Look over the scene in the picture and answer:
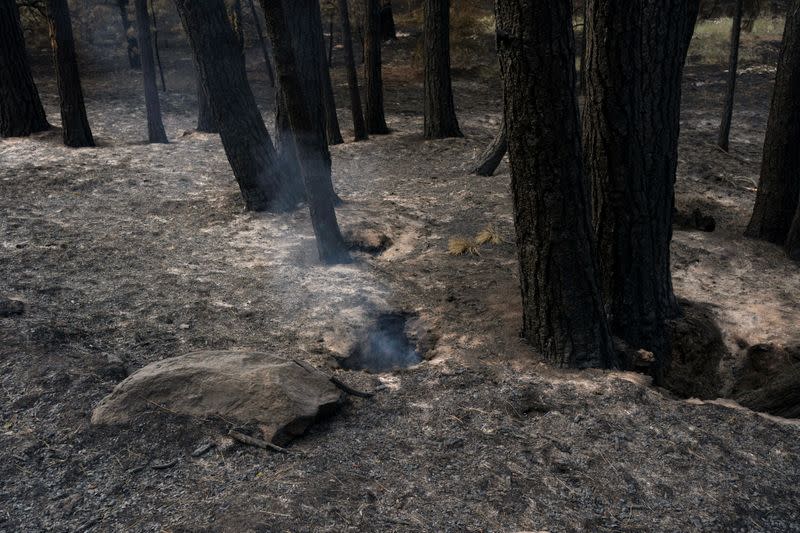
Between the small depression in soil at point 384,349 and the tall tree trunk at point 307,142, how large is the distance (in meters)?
1.33

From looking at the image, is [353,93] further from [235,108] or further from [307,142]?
[307,142]

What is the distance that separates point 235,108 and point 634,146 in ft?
16.5

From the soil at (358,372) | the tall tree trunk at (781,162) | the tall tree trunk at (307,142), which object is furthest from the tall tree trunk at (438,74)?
the tall tree trunk at (781,162)

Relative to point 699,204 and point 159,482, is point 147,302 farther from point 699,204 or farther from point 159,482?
point 699,204

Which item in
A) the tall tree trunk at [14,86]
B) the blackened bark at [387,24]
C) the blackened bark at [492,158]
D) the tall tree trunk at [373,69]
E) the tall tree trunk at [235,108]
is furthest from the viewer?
the blackened bark at [387,24]

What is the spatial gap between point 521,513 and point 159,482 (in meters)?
1.85

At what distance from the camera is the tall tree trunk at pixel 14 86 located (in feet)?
38.5

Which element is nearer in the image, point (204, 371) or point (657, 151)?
point (204, 371)

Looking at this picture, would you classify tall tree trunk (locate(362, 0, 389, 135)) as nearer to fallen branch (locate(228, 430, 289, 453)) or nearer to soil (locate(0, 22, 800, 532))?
soil (locate(0, 22, 800, 532))

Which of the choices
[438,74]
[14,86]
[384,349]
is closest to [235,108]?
[384,349]

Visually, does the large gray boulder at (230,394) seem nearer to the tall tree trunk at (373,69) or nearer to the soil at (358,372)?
the soil at (358,372)

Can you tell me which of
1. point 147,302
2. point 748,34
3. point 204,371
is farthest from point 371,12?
point 748,34

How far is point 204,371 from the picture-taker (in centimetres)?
427

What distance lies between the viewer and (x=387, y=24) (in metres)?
20.8
